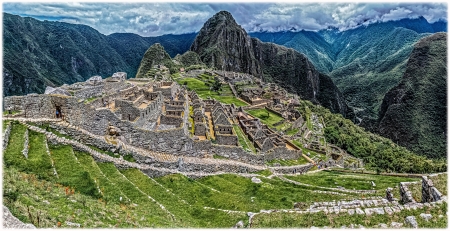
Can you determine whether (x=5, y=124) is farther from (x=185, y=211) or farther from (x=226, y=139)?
(x=226, y=139)

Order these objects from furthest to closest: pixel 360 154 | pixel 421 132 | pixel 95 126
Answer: pixel 421 132 < pixel 360 154 < pixel 95 126

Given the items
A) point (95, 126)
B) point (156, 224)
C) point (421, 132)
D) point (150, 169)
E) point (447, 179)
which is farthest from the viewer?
point (421, 132)

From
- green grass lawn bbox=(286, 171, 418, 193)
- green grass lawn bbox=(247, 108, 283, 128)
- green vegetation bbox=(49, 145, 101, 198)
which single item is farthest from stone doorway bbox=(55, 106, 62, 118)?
green grass lawn bbox=(247, 108, 283, 128)

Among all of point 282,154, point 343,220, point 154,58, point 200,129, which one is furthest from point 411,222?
point 154,58

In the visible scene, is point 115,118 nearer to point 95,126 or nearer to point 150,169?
point 95,126

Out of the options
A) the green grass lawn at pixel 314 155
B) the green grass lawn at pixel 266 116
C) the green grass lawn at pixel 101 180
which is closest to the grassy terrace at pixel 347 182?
the green grass lawn at pixel 314 155

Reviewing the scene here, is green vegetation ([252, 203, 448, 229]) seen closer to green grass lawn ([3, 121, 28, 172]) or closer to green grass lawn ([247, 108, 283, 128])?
green grass lawn ([3, 121, 28, 172])

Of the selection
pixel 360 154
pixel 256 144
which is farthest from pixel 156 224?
pixel 360 154
